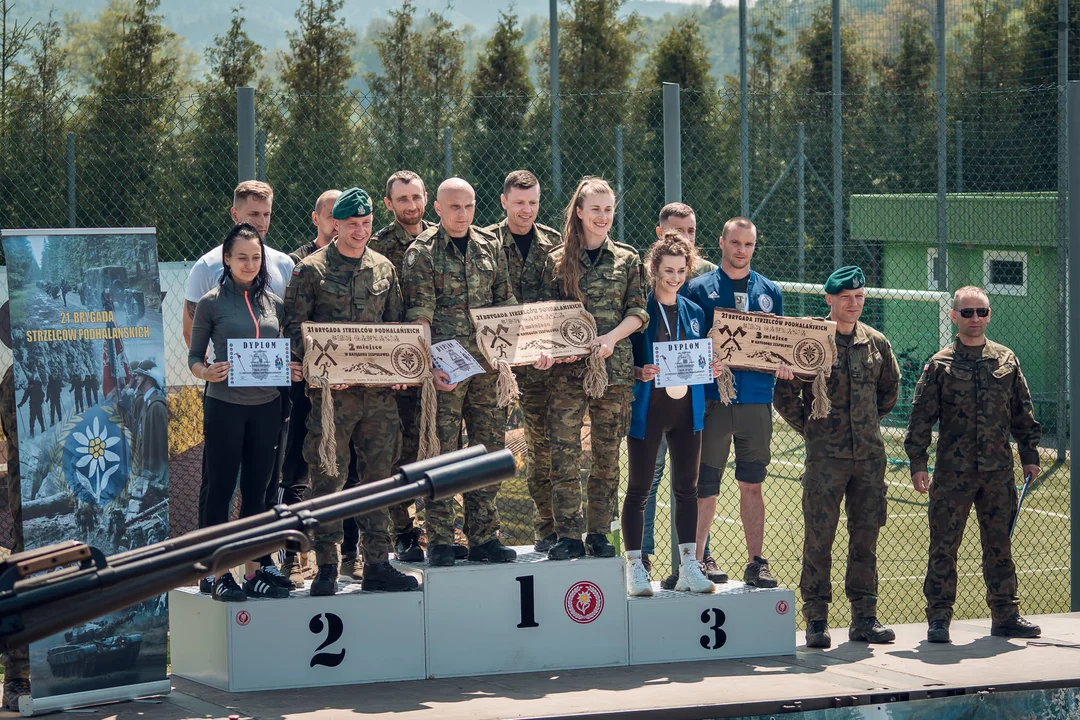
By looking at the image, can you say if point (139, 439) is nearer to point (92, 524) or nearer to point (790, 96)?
point (92, 524)

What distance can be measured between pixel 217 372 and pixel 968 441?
3.84 meters

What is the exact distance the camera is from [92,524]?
6012mm

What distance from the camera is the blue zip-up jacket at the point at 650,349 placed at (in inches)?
266

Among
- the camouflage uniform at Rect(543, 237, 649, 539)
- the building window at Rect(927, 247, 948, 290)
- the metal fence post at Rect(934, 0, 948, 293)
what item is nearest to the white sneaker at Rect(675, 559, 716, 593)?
the camouflage uniform at Rect(543, 237, 649, 539)

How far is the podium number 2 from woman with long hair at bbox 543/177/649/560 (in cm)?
59

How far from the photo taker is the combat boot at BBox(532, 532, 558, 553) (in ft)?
22.6

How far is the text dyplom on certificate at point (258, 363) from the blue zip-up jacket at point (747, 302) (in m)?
2.24

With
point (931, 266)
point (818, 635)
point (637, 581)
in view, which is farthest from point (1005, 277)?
point (637, 581)

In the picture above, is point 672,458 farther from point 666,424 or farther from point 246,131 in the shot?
point 246,131

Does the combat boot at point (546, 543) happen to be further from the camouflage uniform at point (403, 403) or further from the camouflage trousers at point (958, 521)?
the camouflage trousers at point (958, 521)

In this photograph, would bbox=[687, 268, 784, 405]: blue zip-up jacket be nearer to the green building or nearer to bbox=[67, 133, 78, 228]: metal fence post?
bbox=[67, 133, 78, 228]: metal fence post

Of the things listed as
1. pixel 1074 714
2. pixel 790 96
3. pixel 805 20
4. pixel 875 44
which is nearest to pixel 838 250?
pixel 790 96

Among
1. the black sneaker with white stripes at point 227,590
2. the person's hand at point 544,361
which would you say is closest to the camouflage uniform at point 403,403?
the person's hand at point 544,361

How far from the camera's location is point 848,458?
6.86 metres
